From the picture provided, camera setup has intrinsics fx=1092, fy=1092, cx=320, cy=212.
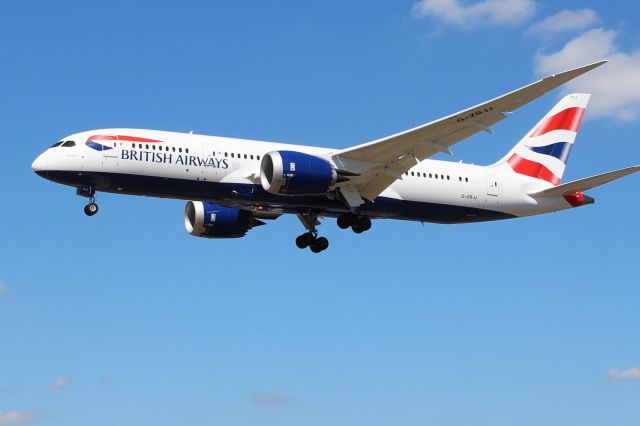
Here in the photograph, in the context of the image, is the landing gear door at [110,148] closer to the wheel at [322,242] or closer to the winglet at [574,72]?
the wheel at [322,242]

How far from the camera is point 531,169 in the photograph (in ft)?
154

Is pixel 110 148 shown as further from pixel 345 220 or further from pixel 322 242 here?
pixel 322 242

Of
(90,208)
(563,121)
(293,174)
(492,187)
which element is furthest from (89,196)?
(563,121)

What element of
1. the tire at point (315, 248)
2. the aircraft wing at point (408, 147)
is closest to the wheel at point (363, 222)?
the aircraft wing at point (408, 147)

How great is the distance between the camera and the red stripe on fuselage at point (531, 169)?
46719 mm

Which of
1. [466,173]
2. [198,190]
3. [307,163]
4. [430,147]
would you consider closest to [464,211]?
[466,173]

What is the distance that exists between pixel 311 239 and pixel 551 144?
12.0 m

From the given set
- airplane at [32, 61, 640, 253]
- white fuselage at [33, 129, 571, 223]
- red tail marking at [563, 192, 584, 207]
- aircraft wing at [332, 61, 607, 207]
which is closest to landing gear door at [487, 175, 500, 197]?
airplane at [32, 61, 640, 253]

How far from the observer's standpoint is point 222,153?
131ft

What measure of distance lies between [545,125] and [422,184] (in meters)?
9.15

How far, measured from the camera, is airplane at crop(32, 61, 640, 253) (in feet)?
127

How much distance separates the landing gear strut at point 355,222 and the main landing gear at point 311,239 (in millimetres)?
2026

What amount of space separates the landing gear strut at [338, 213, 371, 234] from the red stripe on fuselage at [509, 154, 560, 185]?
7.57 m

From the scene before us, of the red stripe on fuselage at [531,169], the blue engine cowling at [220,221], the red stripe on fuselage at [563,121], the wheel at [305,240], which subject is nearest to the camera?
the wheel at [305,240]
